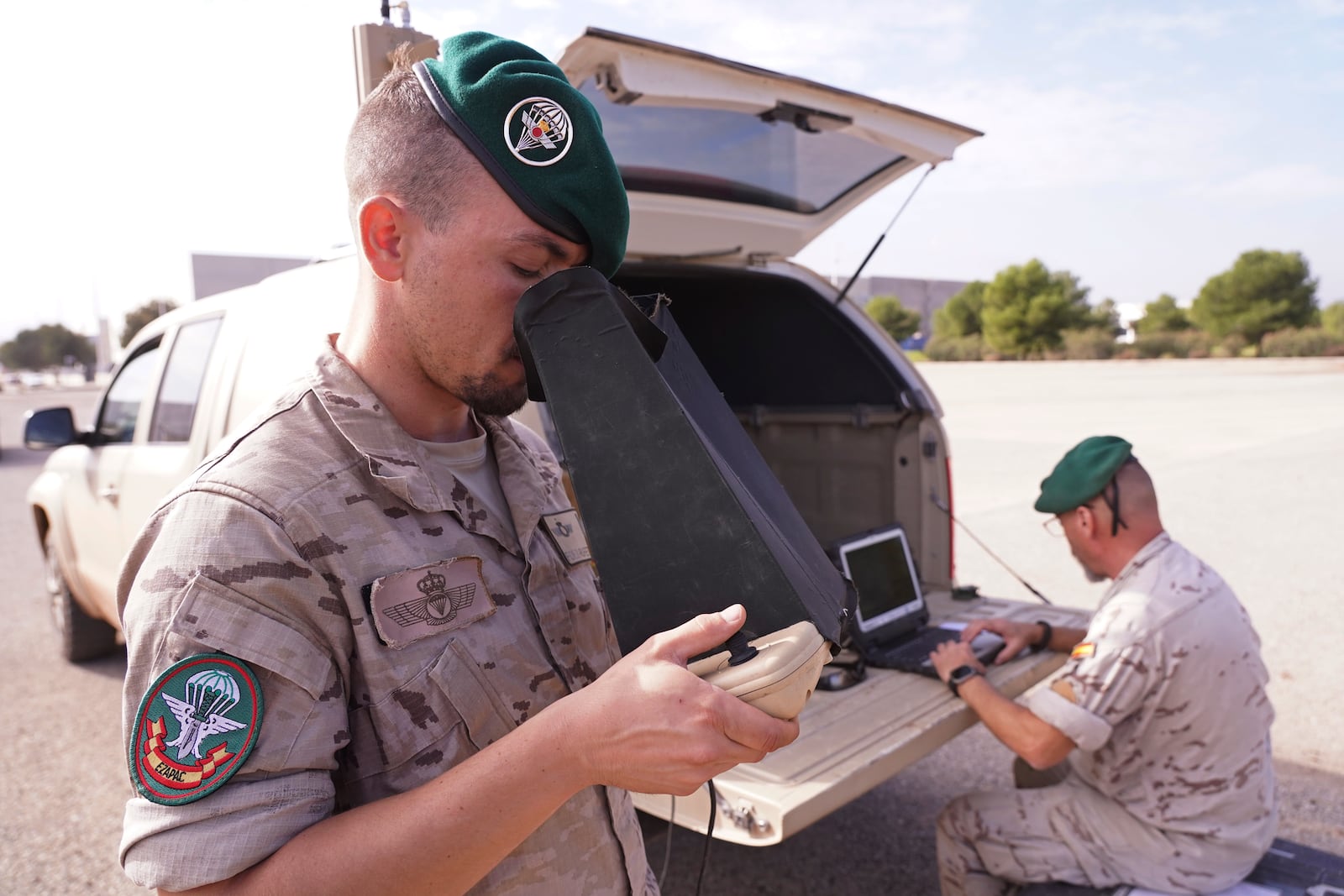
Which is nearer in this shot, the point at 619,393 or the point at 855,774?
the point at 619,393

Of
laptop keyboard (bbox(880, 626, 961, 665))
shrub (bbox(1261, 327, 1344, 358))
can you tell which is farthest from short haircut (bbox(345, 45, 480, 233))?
shrub (bbox(1261, 327, 1344, 358))

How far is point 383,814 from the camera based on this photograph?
0.92 meters

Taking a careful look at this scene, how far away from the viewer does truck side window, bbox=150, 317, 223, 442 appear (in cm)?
334

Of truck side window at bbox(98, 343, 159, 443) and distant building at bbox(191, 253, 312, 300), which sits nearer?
truck side window at bbox(98, 343, 159, 443)

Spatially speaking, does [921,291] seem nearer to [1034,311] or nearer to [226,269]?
[1034,311]

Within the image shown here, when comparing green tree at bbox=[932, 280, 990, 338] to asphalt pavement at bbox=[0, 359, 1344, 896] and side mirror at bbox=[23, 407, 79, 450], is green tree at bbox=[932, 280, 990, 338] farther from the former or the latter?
side mirror at bbox=[23, 407, 79, 450]

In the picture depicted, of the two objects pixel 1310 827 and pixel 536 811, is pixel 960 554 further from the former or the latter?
pixel 536 811

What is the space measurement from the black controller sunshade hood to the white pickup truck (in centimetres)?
108

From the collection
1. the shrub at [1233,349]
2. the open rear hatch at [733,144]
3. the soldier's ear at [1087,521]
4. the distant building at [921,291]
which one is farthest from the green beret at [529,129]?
the distant building at [921,291]

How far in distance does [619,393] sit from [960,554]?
6.70 m

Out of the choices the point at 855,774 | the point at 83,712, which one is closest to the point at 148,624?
the point at 855,774

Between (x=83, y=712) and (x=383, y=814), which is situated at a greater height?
(x=383, y=814)

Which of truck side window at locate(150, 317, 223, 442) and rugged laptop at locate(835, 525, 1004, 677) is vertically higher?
truck side window at locate(150, 317, 223, 442)

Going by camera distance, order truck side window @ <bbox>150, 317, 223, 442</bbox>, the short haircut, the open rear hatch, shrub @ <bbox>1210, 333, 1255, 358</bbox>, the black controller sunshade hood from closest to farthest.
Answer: the black controller sunshade hood < the short haircut < the open rear hatch < truck side window @ <bbox>150, 317, 223, 442</bbox> < shrub @ <bbox>1210, 333, 1255, 358</bbox>
